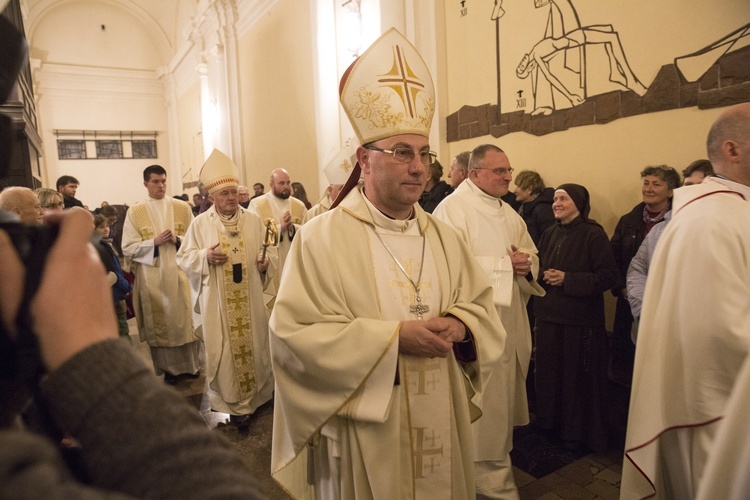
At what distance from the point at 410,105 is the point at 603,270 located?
213 centimetres

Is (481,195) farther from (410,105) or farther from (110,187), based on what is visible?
(110,187)

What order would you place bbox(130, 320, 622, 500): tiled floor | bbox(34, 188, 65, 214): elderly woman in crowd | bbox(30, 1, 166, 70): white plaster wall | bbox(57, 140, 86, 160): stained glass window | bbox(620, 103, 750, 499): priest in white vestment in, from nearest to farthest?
bbox(620, 103, 750, 499): priest in white vestment, bbox(130, 320, 622, 500): tiled floor, bbox(34, 188, 65, 214): elderly woman in crowd, bbox(30, 1, 166, 70): white plaster wall, bbox(57, 140, 86, 160): stained glass window

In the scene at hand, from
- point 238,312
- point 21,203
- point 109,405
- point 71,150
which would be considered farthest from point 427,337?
point 71,150

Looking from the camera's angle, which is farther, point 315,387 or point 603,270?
point 603,270

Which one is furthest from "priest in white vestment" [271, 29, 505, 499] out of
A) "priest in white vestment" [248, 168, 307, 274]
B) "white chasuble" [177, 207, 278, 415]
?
"priest in white vestment" [248, 168, 307, 274]

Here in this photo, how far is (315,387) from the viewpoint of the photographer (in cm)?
186

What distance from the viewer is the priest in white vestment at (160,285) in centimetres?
540

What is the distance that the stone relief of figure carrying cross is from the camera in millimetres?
3943

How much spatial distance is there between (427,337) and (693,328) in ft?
3.76

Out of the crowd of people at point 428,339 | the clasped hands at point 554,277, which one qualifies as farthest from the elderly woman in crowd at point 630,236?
the crowd of people at point 428,339

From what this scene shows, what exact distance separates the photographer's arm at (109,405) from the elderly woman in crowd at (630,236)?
3.60 meters

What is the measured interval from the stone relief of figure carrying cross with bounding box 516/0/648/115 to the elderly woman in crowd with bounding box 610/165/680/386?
0.79 metres

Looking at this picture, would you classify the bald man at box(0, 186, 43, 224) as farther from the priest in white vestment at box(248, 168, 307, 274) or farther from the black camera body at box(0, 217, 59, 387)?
the black camera body at box(0, 217, 59, 387)

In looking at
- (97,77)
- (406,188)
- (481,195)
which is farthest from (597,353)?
(97,77)
